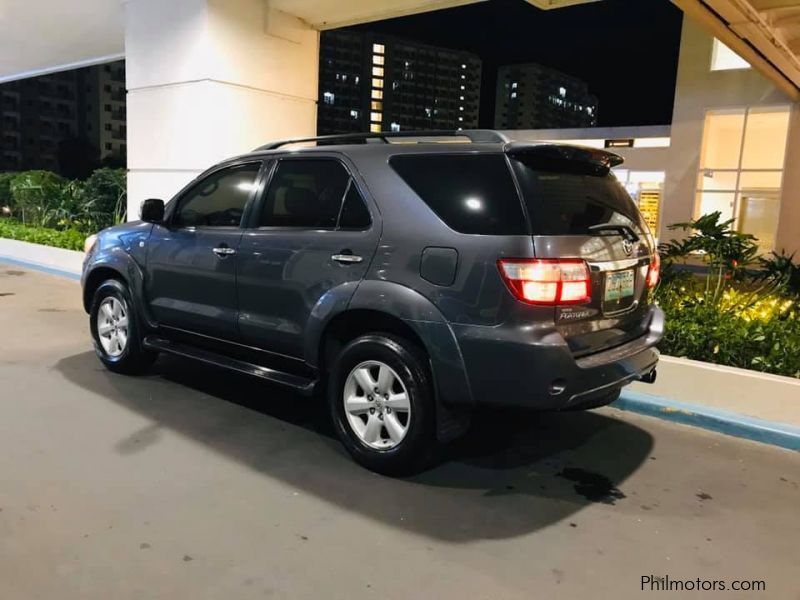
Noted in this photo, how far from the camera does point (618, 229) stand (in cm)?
369

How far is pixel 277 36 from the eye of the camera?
28.5ft

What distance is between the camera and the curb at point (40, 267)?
10609mm

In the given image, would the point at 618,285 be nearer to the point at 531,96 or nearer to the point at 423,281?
the point at 423,281

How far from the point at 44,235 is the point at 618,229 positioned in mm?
11657

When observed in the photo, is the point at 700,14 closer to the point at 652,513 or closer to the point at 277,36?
the point at 277,36

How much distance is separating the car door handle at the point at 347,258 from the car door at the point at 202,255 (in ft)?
3.08

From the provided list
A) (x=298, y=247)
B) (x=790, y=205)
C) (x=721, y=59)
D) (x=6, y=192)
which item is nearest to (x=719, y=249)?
(x=298, y=247)

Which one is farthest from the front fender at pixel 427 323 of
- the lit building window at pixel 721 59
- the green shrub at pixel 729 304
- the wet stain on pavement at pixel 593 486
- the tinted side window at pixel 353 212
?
the lit building window at pixel 721 59

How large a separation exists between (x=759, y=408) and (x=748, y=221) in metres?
16.7

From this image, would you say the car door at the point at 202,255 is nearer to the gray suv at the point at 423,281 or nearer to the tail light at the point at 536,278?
the gray suv at the point at 423,281

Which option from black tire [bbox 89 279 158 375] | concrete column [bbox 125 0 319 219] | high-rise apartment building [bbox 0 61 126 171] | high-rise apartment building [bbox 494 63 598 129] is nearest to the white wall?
concrete column [bbox 125 0 319 219]

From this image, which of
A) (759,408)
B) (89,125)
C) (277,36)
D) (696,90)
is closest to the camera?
(759,408)

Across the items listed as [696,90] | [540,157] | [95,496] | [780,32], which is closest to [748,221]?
[696,90]

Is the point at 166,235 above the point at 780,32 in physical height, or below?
below
